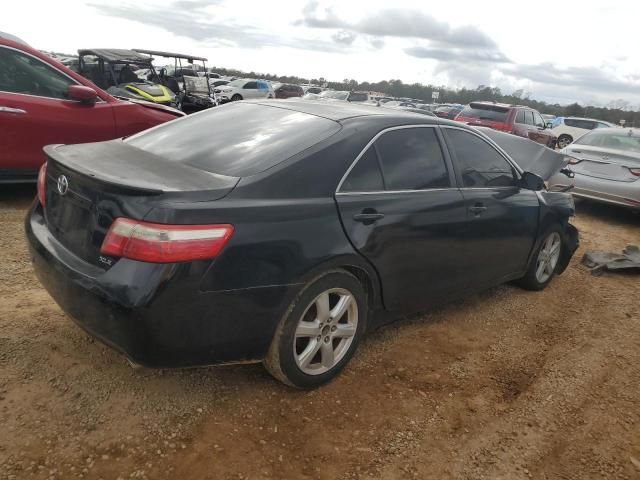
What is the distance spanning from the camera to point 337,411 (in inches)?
109

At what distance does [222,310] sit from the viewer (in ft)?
7.74

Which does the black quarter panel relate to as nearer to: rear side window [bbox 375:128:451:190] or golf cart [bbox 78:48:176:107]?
rear side window [bbox 375:128:451:190]

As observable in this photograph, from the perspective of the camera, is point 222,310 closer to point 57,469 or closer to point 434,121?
point 57,469

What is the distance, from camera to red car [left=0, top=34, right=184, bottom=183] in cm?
517

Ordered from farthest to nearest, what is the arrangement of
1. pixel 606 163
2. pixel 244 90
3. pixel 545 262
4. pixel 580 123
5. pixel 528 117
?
1. pixel 244 90
2. pixel 580 123
3. pixel 528 117
4. pixel 606 163
5. pixel 545 262

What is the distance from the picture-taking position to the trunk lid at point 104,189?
2.28m

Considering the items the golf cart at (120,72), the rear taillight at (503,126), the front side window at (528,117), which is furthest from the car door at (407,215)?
the front side window at (528,117)

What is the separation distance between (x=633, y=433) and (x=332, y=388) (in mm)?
1677

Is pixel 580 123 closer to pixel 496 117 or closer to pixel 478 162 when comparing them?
pixel 496 117

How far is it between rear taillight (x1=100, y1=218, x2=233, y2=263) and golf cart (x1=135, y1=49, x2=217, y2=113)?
10357 mm

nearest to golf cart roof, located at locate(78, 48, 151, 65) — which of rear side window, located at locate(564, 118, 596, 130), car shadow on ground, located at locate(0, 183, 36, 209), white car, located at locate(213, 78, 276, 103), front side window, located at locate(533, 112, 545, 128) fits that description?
car shadow on ground, located at locate(0, 183, 36, 209)

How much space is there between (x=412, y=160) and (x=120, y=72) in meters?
9.67

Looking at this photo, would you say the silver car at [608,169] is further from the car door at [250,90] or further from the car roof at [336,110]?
the car door at [250,90]

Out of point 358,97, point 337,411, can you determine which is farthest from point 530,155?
point 358,97
